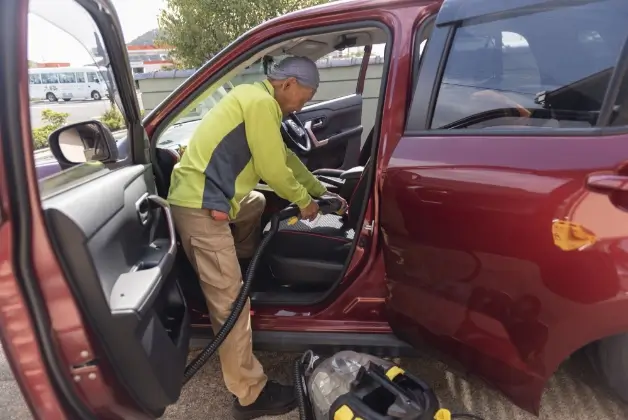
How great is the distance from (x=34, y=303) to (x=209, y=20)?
29.8 feet

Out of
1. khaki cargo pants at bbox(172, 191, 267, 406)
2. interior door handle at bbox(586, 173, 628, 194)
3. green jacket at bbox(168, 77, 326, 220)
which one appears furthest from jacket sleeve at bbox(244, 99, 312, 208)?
interior door handle at bbox(586, 173, 628, 194)

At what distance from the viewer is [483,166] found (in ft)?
5.07

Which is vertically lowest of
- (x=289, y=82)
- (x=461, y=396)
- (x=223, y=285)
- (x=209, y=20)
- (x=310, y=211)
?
(x=461, y=396)

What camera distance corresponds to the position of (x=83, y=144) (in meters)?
1.84

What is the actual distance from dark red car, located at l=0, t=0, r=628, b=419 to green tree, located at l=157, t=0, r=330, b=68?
7.75 metres

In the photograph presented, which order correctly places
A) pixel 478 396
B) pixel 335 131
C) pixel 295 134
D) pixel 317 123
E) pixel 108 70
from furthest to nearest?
pixel 335 131
pixel 317 123
pixel 295 134
pixel 478 396
pixel 108 70

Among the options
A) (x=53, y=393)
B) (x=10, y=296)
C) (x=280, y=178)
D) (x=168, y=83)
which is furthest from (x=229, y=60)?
(x=168, y=83)

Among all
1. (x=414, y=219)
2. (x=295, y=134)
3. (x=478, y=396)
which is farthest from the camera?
(x=295, y=134)

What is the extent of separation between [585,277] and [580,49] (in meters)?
0.71

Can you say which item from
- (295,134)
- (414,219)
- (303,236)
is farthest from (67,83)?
(295,134)

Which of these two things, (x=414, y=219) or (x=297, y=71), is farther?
(x=297, y=71)

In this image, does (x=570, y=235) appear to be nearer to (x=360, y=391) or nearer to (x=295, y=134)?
(x=360, y=391)

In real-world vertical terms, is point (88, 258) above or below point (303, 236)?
A: above

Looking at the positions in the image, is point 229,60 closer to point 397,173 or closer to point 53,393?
point 397,173
